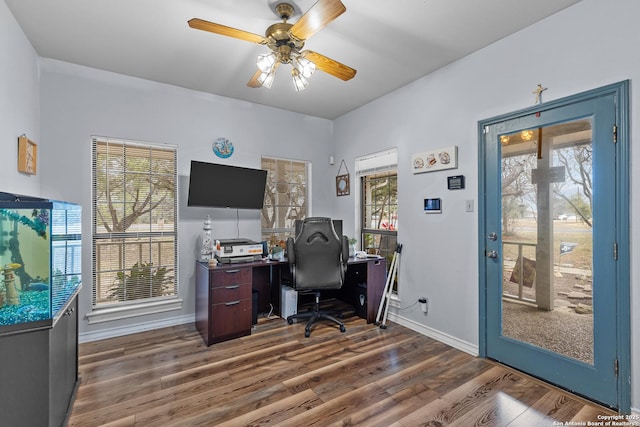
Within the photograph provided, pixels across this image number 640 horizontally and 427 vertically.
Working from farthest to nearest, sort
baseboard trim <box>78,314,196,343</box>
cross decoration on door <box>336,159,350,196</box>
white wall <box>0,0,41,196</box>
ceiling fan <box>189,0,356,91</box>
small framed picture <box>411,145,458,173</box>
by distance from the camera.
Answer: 1. cross decoration on door <box>336,159,350,196</box>
2. baseboard trim <box>78,314,196,343</box>
3. small framed picture <box>411,145,458,173</box>
4. white wall <box>0,0,41,196</box>
5. ceiling fan <box>189,0,356,91</box>

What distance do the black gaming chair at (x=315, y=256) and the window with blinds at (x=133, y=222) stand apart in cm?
141

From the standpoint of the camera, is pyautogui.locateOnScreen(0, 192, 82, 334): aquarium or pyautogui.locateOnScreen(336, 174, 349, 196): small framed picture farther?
pyautogui.locateOnScreen(336, 174, 349, 196): small framed picture

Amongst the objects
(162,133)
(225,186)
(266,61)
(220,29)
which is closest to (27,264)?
(220,29)

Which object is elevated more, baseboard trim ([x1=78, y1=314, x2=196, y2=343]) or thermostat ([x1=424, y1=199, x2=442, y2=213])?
thermostat ([x1=424, y1=199, x2=442, y2=213])

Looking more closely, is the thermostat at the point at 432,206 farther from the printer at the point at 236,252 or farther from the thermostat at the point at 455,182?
the printer at the point at 236,252

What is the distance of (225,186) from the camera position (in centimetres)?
344

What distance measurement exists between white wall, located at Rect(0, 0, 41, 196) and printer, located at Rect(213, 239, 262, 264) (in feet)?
5.28

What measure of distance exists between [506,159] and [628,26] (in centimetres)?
102

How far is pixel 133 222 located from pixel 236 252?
3.81 feet

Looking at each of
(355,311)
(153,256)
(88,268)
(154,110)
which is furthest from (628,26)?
(88,268)

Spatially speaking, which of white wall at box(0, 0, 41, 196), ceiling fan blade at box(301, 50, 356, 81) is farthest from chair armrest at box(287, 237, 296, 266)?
white wall at box(0, 0, 41, 196)

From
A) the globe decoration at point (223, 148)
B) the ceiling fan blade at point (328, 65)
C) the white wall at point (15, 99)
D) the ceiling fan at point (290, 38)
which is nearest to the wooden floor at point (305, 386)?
the white wall at point (15, 99)

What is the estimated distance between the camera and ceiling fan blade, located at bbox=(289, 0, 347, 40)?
162cm

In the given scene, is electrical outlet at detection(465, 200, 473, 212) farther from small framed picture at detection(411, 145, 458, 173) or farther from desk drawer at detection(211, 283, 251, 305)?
desk drawer at detection(211, 283, 251, 305)
